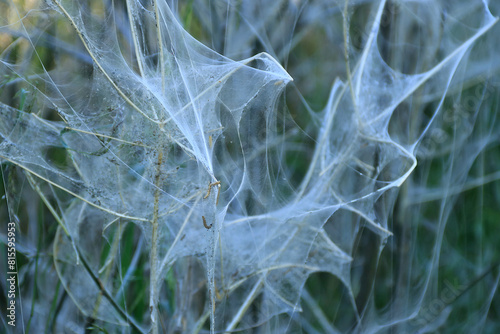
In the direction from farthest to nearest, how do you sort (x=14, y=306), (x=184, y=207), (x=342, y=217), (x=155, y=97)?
1. (x=342, y=217)
2. (x=14, y=306)
3. (x=184, y=207)
4. (x=155, y=97)

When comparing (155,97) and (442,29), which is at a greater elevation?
(442,29)

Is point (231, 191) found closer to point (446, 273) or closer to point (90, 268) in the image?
point (90, 268)

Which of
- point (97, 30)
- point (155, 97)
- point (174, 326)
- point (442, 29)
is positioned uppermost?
point (442, 29)

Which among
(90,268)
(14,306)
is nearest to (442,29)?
(90,268)

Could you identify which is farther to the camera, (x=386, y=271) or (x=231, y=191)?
(x=386, y=271)

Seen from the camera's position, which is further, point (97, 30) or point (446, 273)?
point (446, 273)

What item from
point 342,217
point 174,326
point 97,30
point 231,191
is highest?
point 97,30

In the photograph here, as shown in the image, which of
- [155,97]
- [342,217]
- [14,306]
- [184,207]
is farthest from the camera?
[342,217]

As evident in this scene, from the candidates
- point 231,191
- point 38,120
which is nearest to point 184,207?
point 231,191

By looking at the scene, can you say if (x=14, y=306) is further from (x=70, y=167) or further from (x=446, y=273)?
(x=446, y=273)
